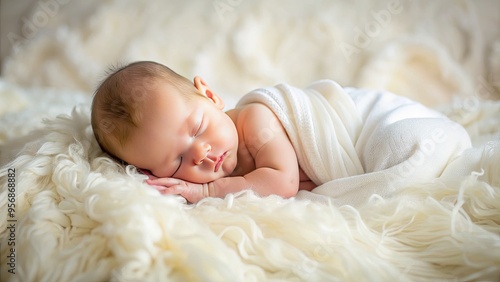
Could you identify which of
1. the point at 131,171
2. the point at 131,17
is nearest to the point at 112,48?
the point at 131,17

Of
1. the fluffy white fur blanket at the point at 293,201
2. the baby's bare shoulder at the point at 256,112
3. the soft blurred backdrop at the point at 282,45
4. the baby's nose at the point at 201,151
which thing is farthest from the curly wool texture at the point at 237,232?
the soft blurred backdrop at the point at 282,45

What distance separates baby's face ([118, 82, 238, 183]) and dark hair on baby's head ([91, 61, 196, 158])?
2 centimetres

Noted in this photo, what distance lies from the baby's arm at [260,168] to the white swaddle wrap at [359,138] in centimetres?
3

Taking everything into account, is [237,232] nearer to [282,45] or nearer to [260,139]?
[260,139]

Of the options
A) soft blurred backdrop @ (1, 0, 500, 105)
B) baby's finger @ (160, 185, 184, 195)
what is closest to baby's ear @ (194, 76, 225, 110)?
baby's finger @ (160, 185, 184, 195)

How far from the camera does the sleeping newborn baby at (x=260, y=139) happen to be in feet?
3.28

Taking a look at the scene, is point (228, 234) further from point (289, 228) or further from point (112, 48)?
point (112, 48)

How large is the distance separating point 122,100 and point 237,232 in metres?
0.39

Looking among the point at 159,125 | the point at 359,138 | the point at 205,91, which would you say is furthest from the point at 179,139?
the point at 359,138

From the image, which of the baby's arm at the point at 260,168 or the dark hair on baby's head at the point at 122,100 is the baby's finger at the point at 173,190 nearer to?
the baby's arm at the point at 260,168

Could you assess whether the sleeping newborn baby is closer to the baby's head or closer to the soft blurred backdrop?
the baby's head

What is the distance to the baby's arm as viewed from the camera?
1.03m

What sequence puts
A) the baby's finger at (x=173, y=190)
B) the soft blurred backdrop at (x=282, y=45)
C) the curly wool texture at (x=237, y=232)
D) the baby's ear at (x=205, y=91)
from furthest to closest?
the soft blurred backdrop at (x=282, y=45) → the baby's ear at (x=205, y=91) → the baby's finger at (x=173, y=190) → the curly wool texture at (x=237, y=232)

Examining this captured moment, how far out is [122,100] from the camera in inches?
39.0
